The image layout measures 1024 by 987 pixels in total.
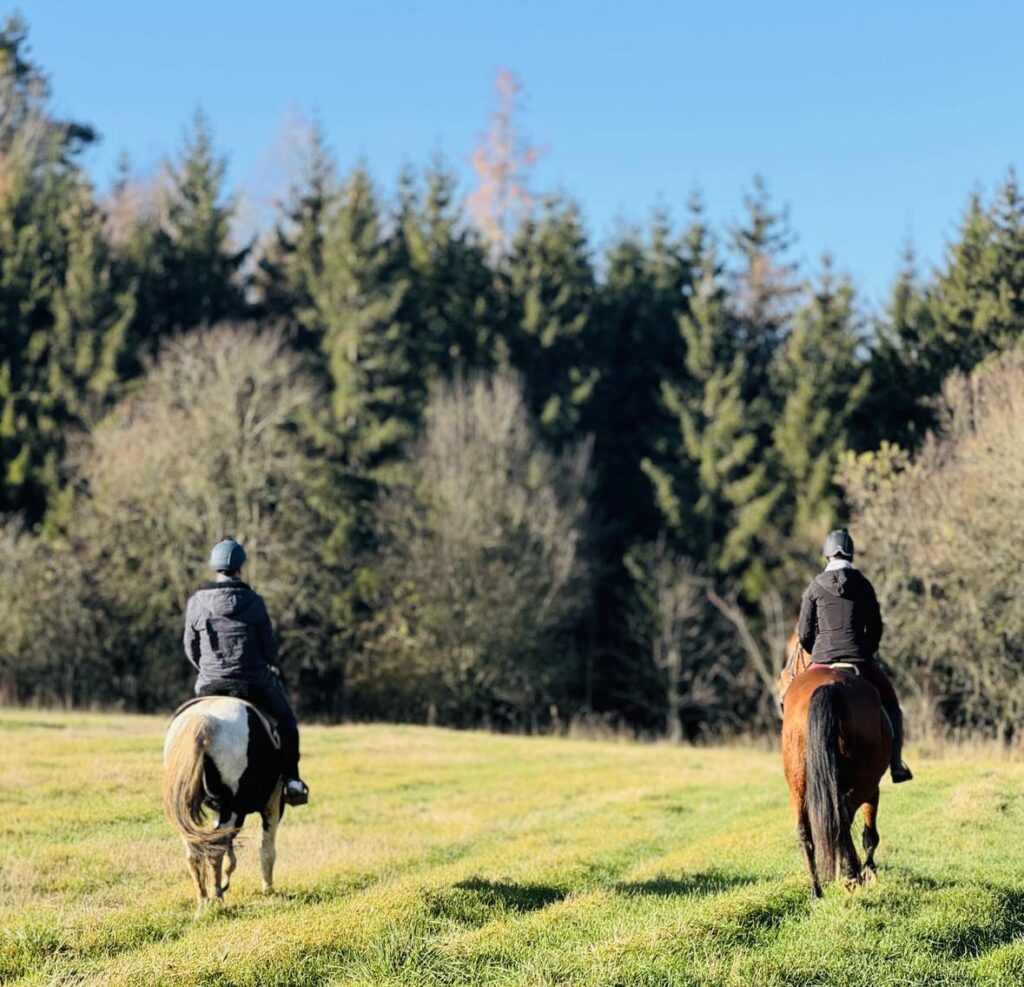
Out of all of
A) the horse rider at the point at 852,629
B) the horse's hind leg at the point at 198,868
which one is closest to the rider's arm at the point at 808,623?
the horse rider at the point at 852,629

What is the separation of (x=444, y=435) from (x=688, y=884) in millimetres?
33984

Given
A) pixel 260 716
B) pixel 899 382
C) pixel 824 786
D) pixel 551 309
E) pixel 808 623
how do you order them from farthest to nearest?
pixel 551 309 → pixel 899 382 → pixel 808 623 → pixel 260 716 → pixel 824 786

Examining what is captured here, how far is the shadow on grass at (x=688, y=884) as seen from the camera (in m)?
10.0

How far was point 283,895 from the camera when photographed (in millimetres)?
10219

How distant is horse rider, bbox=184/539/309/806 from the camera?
10.5 m

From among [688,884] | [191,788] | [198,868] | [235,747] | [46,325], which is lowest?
[688,884]

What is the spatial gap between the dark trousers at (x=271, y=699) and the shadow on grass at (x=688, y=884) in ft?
10.0

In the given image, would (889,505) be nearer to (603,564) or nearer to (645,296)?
(603,564)

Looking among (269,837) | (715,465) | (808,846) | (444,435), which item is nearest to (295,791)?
(269,837)

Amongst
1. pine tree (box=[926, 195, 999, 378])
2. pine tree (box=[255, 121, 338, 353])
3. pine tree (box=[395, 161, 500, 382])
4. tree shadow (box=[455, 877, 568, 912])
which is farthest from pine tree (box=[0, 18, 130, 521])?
tree shadow (box=[455, 877, 568, 912])

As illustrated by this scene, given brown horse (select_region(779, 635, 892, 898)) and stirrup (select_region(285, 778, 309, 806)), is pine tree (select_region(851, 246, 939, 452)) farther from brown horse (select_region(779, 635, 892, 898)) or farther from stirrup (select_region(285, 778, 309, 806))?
stirrup (select_region(285, 778, 309, 806))

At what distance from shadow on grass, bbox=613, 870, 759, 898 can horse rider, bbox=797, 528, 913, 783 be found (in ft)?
5.68

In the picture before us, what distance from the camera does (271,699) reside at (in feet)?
34.6

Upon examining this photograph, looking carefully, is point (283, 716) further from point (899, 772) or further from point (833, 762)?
point (899, 772)
